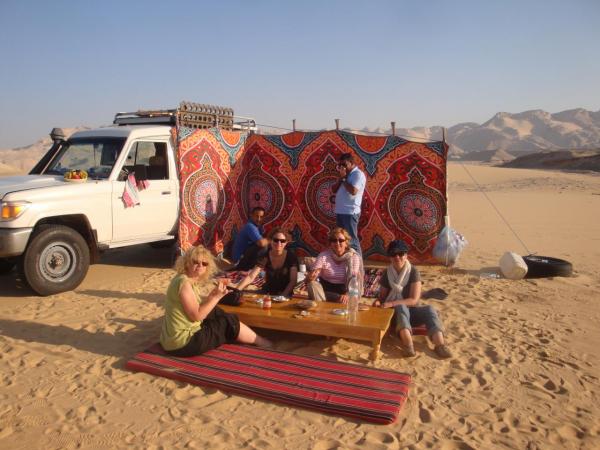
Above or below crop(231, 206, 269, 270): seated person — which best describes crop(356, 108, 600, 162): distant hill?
above

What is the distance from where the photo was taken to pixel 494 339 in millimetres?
5406

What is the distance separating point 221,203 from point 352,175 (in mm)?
2715

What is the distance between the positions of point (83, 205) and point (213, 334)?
3.25 meters

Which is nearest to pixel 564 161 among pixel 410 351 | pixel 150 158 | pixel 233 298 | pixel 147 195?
pixel 150 158

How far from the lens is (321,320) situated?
4.82m

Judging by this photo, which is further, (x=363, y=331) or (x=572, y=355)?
(x=572, y=355)

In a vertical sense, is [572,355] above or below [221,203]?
below

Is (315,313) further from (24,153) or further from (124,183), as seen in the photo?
(24,153)

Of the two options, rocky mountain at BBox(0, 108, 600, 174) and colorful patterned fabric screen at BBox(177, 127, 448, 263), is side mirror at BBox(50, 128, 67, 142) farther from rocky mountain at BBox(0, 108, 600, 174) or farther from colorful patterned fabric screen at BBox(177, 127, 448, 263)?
rocky mountain at BBox(0, 108, 600, 174)

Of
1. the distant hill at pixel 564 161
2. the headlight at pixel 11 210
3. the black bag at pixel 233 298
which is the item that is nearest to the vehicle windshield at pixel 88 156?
the headlight at pixel 11 210

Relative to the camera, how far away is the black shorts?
4.64 meters

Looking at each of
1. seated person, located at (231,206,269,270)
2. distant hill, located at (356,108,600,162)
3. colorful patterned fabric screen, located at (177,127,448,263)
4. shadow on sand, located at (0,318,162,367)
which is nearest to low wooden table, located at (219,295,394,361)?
shadow on sand, located at (0,318,162,367)

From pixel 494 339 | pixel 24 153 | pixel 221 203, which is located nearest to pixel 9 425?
pixel 494 339

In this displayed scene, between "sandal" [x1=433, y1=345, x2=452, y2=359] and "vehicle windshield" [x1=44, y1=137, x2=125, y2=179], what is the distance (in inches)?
202
